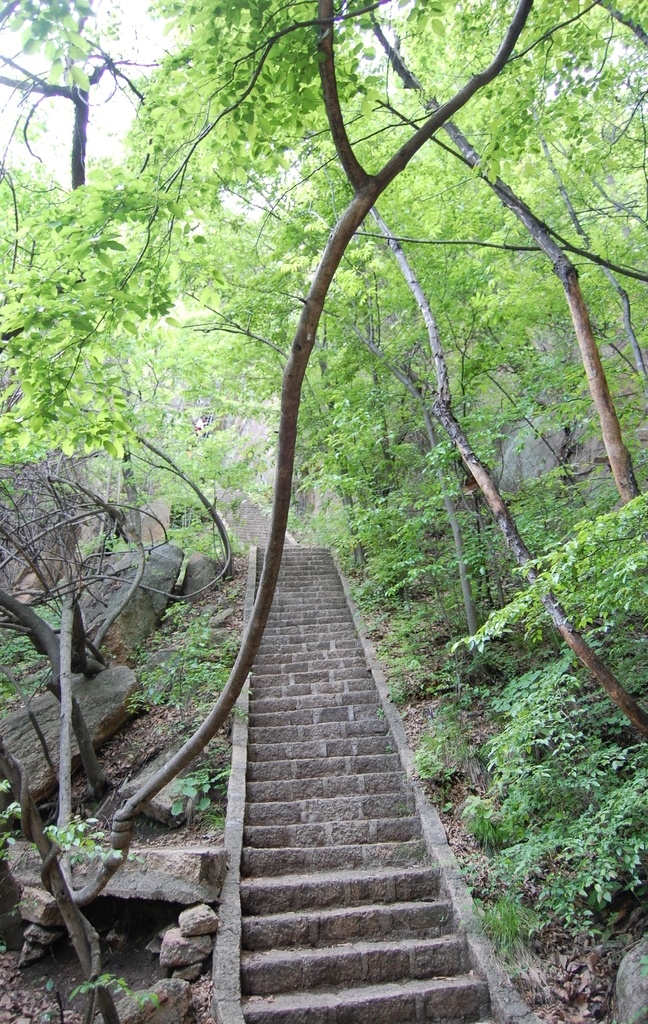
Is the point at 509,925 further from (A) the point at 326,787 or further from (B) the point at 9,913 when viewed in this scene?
(B) the point at 9,913

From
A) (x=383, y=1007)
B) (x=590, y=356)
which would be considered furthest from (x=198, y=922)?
(x=590, y=356)

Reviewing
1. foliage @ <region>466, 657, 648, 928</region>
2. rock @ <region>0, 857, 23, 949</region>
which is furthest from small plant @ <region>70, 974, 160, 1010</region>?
foliage @ <region>466, 657, 648, 928</region>

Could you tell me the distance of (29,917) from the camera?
4.95 m

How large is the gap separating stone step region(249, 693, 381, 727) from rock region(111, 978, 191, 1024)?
3.27 meters

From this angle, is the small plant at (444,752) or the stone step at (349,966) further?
the small plant at (444,752)

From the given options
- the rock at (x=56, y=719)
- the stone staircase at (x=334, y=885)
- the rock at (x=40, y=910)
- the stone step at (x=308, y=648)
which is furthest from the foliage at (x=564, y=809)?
the rock at (x=56, y=719)

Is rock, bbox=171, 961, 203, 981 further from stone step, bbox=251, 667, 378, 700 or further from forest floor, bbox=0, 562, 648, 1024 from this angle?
stone step, bbox=251, 667, 378, 700

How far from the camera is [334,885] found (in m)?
4.92

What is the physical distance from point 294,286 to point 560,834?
7.46 meters

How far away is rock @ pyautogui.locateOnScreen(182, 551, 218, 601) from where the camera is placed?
12477 mm

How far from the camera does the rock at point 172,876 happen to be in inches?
185

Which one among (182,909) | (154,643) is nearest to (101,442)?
(182,909)

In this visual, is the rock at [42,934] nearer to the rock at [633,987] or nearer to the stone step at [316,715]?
the stone step at [316,715]

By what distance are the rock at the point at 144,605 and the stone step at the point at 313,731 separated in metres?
2.40
